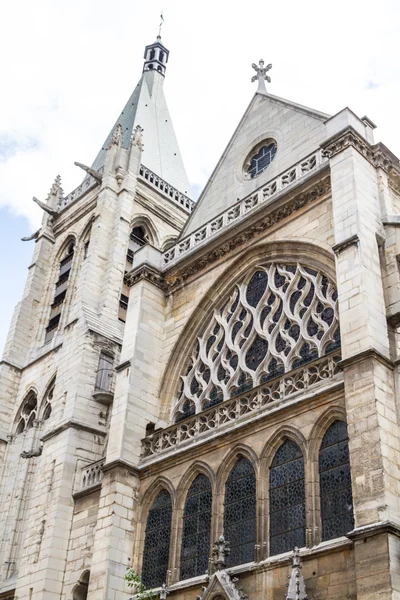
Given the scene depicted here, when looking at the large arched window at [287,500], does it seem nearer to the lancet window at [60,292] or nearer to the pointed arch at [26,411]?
the pointed arch at [26,411]

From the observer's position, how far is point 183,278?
18.2 metres

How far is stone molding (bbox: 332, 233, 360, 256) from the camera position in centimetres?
1296

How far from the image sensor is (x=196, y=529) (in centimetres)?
1378

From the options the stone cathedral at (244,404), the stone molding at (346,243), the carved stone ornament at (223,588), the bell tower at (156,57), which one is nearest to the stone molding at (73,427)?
the stone cathedral at (244,404)

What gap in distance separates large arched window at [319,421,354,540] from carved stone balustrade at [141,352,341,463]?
0.95 metres

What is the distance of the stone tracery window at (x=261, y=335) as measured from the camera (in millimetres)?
14297

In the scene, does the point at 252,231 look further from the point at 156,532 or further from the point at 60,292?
the point at 60,292

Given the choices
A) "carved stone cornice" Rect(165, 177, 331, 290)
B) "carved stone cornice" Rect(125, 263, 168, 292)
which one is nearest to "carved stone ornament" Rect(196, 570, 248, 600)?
"carved stone cornice" Rect(165, 177, 331, 290)

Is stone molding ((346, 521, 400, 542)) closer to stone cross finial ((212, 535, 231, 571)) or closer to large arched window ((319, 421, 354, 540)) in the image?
large arched window ((319, 421, 354, 540))

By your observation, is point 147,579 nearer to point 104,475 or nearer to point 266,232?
point 104,475

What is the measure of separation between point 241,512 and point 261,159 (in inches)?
384

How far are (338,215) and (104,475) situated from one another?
7.04 meters

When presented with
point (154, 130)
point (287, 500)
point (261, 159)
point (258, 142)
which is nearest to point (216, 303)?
point (261, 159)

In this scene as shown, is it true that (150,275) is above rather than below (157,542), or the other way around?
above
